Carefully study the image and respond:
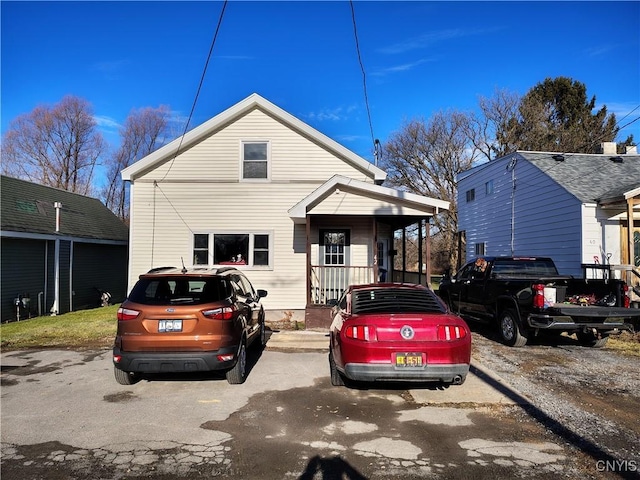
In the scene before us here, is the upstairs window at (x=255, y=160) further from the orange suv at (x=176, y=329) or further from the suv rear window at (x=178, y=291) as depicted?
the orange suv at (x=176, y=329)

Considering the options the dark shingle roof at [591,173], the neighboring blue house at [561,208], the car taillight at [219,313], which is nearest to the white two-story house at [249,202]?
the neighboring blue house at [561,208]

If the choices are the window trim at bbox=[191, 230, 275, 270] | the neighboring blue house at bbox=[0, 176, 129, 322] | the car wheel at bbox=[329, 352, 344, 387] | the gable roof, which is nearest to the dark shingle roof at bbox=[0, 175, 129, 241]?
the neighboring blue house at bbox=[0, 176, 129, 322]

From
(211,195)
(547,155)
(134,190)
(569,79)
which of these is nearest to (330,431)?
(211,195)

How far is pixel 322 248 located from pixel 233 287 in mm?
6945

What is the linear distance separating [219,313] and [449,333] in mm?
3019

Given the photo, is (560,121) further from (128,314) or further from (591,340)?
(128,314)

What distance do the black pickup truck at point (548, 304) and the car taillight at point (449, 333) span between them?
11.9 ft

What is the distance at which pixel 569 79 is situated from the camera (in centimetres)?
3641

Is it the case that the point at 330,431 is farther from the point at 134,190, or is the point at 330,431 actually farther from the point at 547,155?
the point at 547,155

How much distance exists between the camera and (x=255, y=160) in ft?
45.6

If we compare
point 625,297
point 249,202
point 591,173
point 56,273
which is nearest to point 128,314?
point 249,202

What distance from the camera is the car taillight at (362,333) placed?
5.42 metres

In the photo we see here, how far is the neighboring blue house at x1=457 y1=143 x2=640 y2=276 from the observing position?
43.2 ft

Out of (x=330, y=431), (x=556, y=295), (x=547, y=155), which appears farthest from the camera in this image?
(x=547, y=155)
